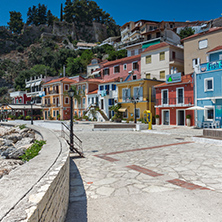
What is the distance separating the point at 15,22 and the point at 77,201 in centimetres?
11945

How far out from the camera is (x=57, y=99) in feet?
169

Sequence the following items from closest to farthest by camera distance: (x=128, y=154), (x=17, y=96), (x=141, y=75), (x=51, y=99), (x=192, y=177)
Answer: (x=192, y=177)
(x=128, y=154)
(x=141, y=75)
(x=51, y=99)
(x=17, y=96)

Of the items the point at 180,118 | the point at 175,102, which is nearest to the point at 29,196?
the point at 175,102

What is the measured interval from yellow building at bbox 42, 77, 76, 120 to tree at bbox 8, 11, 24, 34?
67.6 metres

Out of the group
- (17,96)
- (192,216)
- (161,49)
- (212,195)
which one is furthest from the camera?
(17,96)

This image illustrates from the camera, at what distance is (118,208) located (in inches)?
171

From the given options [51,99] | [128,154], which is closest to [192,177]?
[128,154]

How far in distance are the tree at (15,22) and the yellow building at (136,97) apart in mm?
91765

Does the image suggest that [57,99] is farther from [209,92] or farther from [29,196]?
[29,196]

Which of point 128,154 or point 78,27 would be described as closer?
point 128,154

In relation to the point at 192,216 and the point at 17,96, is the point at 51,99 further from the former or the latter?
the point at 192,216

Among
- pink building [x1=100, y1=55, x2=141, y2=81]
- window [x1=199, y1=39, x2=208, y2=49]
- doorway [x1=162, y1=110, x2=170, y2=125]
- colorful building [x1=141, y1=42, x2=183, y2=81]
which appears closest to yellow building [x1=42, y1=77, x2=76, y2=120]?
pink building [x1=100, y1=55, x2=141, y2=81]

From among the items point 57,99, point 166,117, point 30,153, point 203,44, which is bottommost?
point 30,153

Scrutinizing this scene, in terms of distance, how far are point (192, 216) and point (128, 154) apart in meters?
5.78
